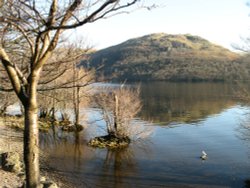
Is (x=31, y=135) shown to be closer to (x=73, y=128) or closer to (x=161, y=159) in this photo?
(x=161, y=159)

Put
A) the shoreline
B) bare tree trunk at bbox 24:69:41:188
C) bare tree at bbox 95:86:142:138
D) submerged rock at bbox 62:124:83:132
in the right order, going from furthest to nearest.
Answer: submerged rock at bbox 62:124:83:132 → bare tree at bbox 95:86:142:138 → the shoreline → bare tree trunk at bbox 24:69:41:188

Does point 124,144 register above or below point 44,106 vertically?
below

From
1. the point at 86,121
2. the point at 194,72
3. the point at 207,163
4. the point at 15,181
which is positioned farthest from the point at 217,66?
the point at 15,181

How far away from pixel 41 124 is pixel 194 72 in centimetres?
15418

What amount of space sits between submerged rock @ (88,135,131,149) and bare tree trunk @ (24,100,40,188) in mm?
26278

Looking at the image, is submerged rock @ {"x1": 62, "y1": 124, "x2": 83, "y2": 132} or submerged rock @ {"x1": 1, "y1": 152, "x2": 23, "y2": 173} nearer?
submerged rock @ {"x1": 1, "y1": 152, "x2": 23, "y2": 173}

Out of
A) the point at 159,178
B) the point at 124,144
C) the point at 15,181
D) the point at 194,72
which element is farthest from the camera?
the point at 194,72

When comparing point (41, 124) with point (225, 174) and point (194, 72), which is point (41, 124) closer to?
point (225, 174)

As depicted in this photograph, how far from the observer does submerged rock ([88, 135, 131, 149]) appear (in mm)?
32906

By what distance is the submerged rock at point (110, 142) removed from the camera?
32906mm

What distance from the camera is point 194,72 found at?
621 feet

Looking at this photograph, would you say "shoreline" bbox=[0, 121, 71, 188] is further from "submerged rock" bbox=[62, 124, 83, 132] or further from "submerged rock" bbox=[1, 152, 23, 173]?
"submerged rock" bbox=[62, 124, 83, 132]

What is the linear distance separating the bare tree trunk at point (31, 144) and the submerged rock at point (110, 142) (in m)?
26.3

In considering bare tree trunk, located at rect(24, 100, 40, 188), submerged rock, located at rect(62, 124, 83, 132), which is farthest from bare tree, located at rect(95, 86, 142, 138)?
bare tree trunk, located at rect(24, 100, 40, 188)
